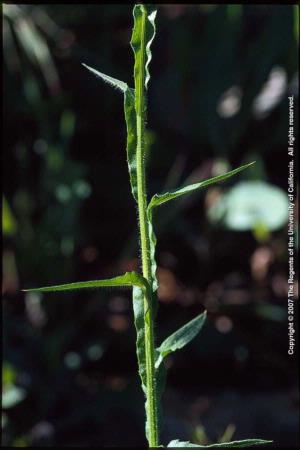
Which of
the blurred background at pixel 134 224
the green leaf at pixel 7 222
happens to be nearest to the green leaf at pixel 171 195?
the blurred background at pixel 134 224

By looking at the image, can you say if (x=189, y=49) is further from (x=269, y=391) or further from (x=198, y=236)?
(x=269, y=391)

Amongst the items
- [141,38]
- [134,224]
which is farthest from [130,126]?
[134,224]

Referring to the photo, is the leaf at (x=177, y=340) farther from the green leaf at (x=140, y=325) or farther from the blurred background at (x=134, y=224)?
the blurred background at (x=134, y=224)

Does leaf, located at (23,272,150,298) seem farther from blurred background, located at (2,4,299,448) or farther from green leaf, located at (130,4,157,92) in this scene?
blurred background, located at (2,4,299,448)

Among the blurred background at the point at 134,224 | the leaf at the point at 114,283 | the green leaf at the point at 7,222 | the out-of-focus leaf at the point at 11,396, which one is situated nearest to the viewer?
the leaf at the point at 114,283

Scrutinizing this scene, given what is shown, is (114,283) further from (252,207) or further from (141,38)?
(252,207)

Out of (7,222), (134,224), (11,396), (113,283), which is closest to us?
(113,283)

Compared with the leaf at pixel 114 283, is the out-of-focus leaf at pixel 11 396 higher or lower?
lower
